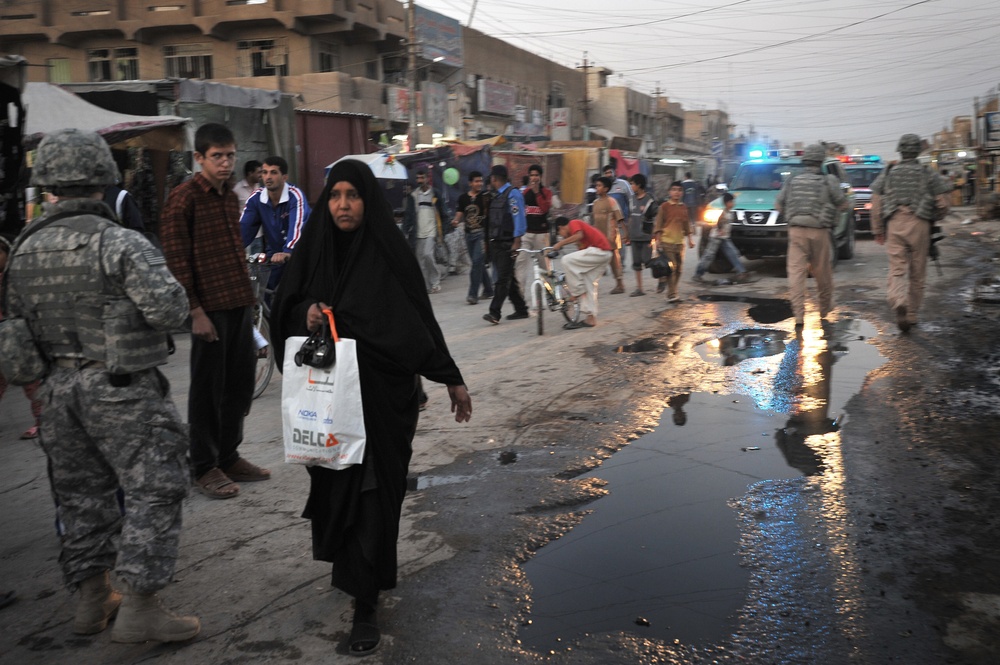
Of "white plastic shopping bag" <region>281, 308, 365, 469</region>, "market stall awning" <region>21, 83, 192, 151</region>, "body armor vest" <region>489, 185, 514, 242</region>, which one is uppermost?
"market stall awning" <region>21, 83, 192, 151</region>

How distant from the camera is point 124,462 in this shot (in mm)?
3219

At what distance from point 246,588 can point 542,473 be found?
196cm

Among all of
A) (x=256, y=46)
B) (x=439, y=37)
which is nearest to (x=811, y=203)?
(x=256, y=46)

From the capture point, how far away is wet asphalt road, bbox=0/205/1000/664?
3.24m

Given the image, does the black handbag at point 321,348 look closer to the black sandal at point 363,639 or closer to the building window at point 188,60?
the black sandal at point 363,639

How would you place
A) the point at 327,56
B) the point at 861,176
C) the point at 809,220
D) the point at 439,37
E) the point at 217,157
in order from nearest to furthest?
the point at 217,157 → the point at 809,220 → the point at 861,176 → the point at 327,56 → the point at 439,37

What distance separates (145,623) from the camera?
326 cm

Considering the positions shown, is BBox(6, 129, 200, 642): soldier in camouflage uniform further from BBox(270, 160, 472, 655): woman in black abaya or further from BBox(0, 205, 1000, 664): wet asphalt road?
BBox(270, 160, 472, 655): woman in black abaya

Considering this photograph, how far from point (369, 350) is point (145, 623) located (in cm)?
131

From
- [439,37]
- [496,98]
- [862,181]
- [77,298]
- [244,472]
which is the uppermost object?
[439,37]

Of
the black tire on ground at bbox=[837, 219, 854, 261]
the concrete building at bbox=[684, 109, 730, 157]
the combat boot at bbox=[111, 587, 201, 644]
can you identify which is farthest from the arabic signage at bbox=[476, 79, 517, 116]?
the concrete building at bbox=[684, 109, 730, 157]

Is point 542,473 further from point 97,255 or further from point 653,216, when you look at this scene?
point 653,216

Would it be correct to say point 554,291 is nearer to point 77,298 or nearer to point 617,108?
point 77,298

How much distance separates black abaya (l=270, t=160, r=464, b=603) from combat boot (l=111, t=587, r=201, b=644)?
58 cm
